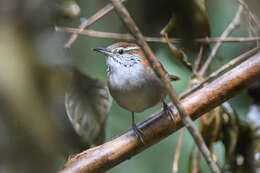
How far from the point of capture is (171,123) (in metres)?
1.84

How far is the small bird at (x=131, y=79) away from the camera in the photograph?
222 cm

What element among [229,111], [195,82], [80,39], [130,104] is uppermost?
[80,39]

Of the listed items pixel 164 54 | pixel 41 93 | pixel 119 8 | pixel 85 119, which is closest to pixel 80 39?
pixel 85 119

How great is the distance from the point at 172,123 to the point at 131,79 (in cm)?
52

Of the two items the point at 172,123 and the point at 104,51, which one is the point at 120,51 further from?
the point at 172,123

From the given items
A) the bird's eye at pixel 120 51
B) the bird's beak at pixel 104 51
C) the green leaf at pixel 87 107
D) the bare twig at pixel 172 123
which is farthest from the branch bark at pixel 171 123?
the bird's eye at pixel 120 51

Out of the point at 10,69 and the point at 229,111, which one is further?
the point at 229,111

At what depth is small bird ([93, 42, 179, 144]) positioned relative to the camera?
222 cm

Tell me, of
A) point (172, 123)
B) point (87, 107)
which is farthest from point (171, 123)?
point (87, 107)

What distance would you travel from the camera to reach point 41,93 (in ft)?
2.59

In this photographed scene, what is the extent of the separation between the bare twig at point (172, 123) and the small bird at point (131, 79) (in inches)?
13.8

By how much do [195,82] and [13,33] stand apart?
1.84 metres

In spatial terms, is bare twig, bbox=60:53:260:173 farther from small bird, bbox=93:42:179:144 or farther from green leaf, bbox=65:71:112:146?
small bird, bbox=93:42:179:144

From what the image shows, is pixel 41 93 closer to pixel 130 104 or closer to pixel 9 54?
pixel 9 54
